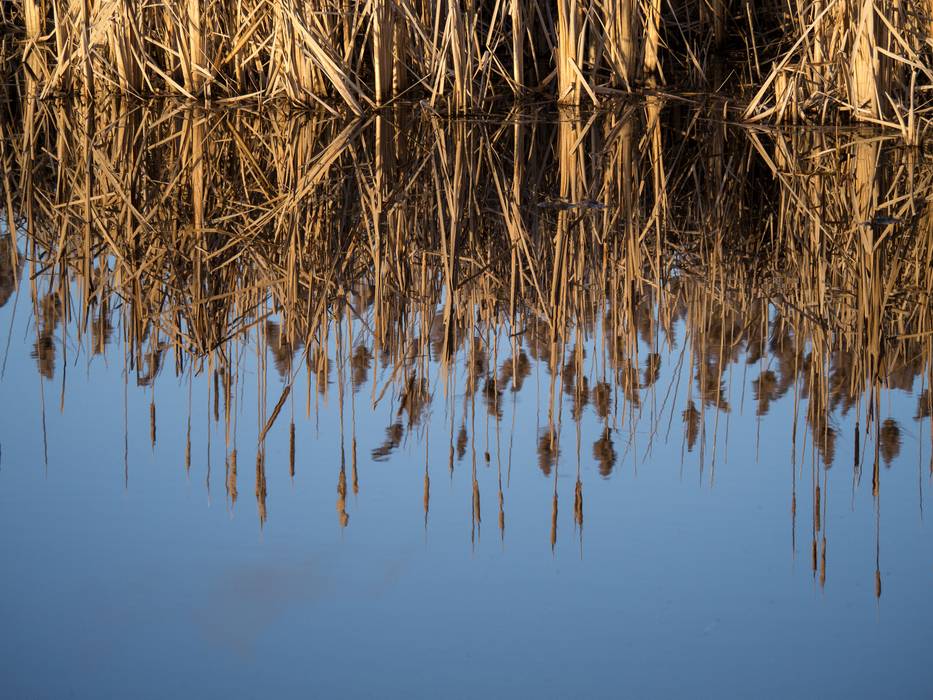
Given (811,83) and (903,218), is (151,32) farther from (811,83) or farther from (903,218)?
(903,218)

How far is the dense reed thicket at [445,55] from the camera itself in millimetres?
3340

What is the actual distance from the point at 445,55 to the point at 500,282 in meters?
1.51

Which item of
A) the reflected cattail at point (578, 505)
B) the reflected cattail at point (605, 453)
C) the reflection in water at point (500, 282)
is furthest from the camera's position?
the reflection in water at point (500, 282)

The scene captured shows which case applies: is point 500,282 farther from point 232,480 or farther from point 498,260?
point 232,480

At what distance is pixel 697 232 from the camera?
98.7 inches

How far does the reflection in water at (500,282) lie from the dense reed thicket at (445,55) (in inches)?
10.2

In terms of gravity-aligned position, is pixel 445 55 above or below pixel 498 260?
above

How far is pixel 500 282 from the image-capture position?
2105mm

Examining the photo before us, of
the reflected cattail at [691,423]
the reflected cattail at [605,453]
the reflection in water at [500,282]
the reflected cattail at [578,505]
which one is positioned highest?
the reflection in water at [500,282]

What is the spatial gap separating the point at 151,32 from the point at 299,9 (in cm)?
74

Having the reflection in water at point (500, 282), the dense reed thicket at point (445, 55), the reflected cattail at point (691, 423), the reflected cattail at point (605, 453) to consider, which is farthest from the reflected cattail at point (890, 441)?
the dense reed thicket at point (445, 55)

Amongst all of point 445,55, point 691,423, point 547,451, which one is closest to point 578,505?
point 547,451

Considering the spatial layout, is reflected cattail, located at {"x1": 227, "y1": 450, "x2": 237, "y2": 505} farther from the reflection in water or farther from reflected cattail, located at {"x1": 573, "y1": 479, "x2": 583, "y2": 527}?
reflected cattail, located at {"x1": 573, "y1": 479, "x2": 583, "y2": 527}

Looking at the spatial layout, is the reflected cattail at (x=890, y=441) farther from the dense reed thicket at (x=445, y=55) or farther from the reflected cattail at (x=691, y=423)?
the dense reed thicket at (x=445, y=55)
